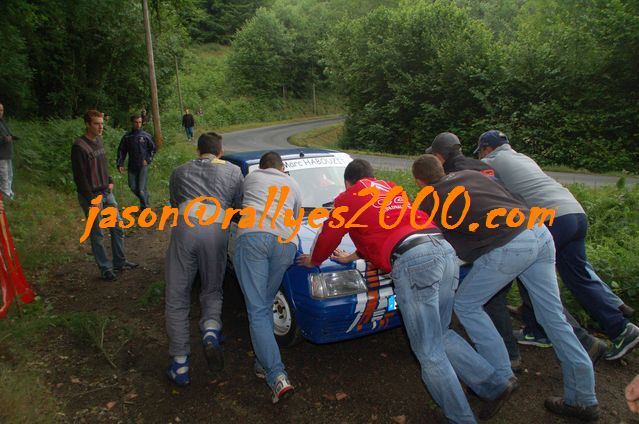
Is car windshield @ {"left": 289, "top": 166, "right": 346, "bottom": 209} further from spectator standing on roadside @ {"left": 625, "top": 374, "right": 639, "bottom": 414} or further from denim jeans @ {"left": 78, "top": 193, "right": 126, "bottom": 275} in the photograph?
spectator standing on roadside @ {"left": 625, "top": 374, "right": 639, "bottom": 414}

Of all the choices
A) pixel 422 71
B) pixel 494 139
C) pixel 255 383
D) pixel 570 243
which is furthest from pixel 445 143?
pixel 422 71

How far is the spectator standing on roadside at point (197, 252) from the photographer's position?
12.7 ft

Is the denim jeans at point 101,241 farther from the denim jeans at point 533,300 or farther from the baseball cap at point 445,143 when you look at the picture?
the denim jeans at point 533,300

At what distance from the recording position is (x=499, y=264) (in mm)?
3344

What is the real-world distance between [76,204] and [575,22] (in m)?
19.8

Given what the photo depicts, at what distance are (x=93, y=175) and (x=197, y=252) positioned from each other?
2.85 meters

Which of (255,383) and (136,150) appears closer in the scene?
(255,383)

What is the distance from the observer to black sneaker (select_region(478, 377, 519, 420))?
10.8 ft

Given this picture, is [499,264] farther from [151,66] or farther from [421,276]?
[151,66]

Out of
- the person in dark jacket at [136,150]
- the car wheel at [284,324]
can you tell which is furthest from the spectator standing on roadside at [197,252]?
the person in dark jacket at [136,150]

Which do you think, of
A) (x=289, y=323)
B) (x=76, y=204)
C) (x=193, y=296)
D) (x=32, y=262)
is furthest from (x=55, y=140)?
(x=289, y=323)

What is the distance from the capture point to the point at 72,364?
4.26m

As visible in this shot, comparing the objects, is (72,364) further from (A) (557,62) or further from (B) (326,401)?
(A) (557,62)

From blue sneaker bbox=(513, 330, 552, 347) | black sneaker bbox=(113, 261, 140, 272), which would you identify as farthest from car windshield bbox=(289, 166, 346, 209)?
black sneaker bbox=(113, 261, 140, 272)
